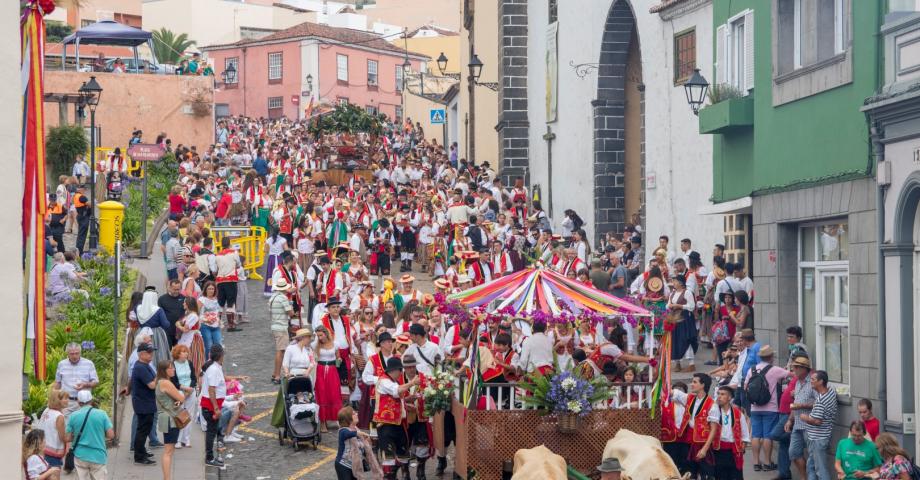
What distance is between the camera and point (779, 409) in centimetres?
1695

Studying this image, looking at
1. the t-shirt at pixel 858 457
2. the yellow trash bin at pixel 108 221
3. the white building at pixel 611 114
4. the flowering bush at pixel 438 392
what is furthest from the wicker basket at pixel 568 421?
the yellow trash bin at pixel 108 221

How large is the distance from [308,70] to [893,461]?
217ft

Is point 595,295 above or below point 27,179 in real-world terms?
below

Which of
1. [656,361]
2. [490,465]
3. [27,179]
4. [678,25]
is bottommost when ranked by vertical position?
[490,465]

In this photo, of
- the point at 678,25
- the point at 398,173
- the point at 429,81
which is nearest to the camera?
the point at 678,25

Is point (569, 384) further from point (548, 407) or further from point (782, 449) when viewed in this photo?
point (782, 449)

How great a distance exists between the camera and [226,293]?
25.4m

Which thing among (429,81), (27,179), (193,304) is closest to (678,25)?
(193,304)

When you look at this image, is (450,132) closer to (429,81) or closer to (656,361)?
(429,81)

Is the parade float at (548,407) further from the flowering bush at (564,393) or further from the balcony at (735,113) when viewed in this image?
the balcony at (735,113)

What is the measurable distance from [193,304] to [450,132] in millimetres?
40758

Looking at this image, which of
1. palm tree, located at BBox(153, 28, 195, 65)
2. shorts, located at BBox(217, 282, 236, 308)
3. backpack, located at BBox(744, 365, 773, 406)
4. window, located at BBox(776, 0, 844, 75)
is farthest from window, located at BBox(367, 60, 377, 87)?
backpack, located at BBox(744, 365, 773, 406)

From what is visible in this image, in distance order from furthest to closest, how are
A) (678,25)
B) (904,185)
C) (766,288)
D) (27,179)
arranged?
(678,25) → (766,288) → (904,185) → (27,179)

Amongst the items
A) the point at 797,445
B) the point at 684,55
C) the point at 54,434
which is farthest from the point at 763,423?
the point at 684,55
